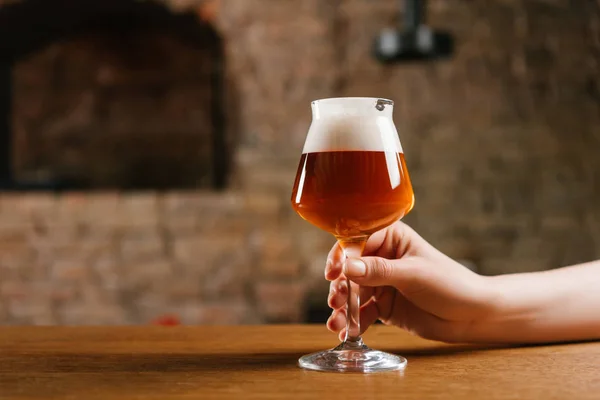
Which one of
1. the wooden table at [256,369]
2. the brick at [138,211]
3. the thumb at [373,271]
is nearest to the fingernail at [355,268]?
the thumb at [373,271]

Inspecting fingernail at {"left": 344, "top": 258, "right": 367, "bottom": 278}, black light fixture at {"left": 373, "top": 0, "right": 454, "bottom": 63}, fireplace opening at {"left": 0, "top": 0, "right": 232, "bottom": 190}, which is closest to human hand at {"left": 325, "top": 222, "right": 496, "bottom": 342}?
fingernail at {"left": 344, "top": 258, "right": 367, "bottom": 278}

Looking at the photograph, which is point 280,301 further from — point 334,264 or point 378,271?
point 378,271

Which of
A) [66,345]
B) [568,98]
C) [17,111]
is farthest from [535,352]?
[17,111]

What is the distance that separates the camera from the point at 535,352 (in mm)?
983

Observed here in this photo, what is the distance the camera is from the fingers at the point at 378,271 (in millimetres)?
889

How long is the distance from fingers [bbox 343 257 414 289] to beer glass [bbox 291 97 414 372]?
31 mm

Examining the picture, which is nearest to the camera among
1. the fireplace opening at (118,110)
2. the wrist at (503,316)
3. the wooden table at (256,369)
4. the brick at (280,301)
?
the wooden table at (256,369)

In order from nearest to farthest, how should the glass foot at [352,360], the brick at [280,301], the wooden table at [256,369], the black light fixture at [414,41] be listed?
1. the wooden table at [256,369]
2. the glass foot at [352,360]
3. the black light fixture at [414,41]
4. the brick at [280,301]

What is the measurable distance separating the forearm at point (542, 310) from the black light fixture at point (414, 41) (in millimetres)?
1821

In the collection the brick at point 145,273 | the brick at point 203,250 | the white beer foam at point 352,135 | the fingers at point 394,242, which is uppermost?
the white beer foam at point 352,135

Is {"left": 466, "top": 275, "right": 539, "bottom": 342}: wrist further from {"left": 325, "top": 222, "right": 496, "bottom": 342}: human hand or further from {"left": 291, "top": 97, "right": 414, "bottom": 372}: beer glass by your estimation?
{"left": 291, "top": 97, "right": 414, "bottom": 372}: beer glass

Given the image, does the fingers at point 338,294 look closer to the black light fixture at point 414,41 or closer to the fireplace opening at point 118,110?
the black light fixture at point 414,41

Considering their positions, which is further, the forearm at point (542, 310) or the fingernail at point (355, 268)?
the forearm at point (542, 310)

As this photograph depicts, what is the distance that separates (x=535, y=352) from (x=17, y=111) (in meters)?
3.47
